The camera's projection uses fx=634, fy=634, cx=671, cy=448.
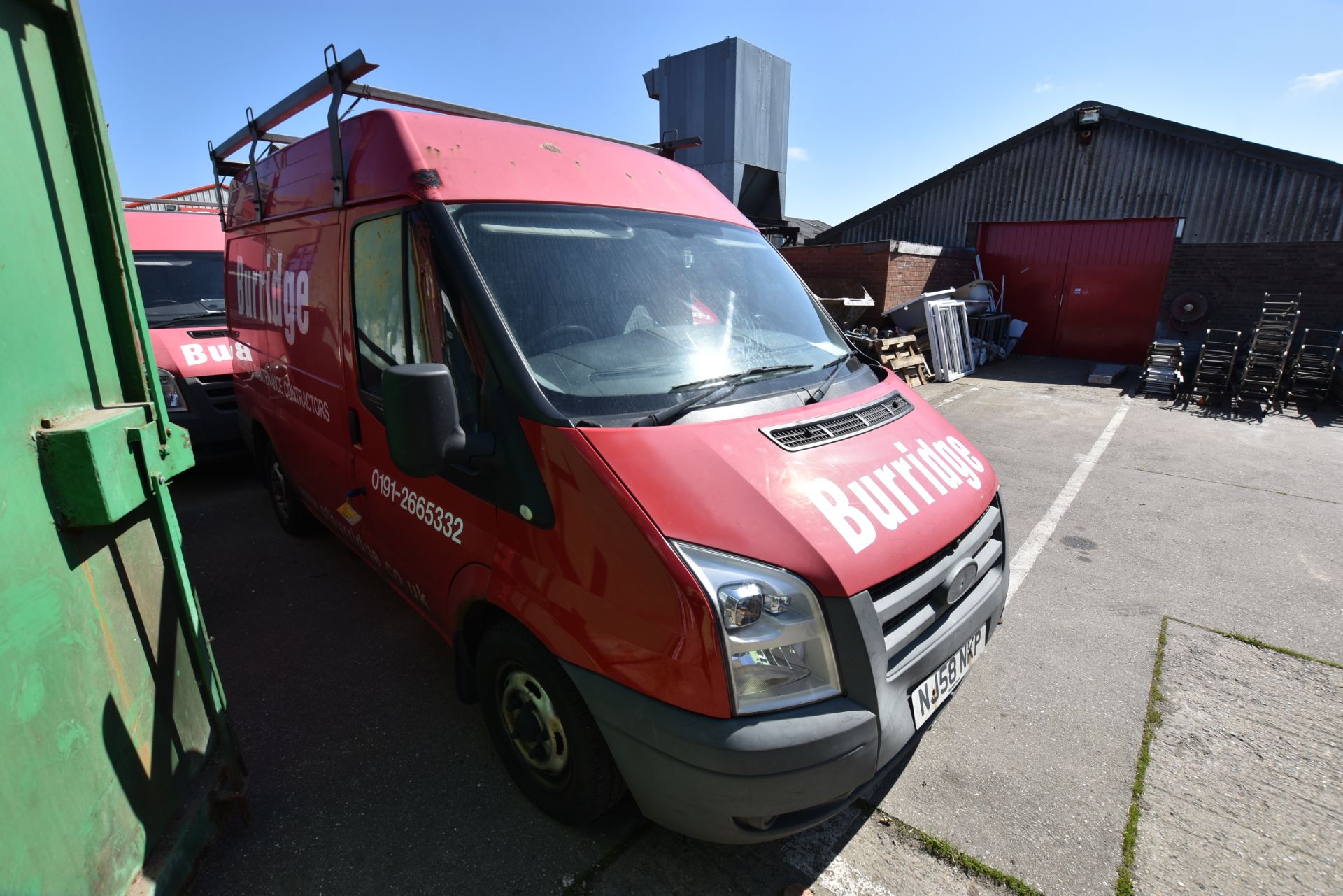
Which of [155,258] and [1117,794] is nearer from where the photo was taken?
[1117,794]

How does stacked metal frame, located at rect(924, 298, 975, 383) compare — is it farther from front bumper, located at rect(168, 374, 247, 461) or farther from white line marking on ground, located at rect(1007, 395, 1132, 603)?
front bumper, located at rect(168, 374, 247, 461)

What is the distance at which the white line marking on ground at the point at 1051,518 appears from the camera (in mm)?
4172

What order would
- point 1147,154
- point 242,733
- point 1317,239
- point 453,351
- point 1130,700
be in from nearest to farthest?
point 453,351 → point 242,733 → point 1130,700 → point 1317,239 → point 1147,154

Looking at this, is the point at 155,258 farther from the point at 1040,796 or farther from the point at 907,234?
the point at 907,234

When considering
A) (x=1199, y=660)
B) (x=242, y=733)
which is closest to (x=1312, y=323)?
(x=1199, y=660)

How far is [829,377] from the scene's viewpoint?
8.36ft

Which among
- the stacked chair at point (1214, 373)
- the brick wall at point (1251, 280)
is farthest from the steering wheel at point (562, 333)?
the brick wall at point (1251, 280)

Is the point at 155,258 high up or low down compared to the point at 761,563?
up

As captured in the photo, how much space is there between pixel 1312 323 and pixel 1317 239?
144cm

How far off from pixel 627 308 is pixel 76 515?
1.62 metres

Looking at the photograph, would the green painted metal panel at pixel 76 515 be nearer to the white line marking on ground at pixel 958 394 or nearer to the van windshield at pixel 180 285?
the van windshield at pixel 180 285

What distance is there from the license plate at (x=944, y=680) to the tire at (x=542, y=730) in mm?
959

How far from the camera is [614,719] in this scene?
1.78 metres

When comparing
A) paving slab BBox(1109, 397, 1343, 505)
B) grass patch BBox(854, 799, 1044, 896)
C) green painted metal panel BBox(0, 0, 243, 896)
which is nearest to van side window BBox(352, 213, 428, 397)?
green painted metal panel BBox(0, 0, 243, 896)
